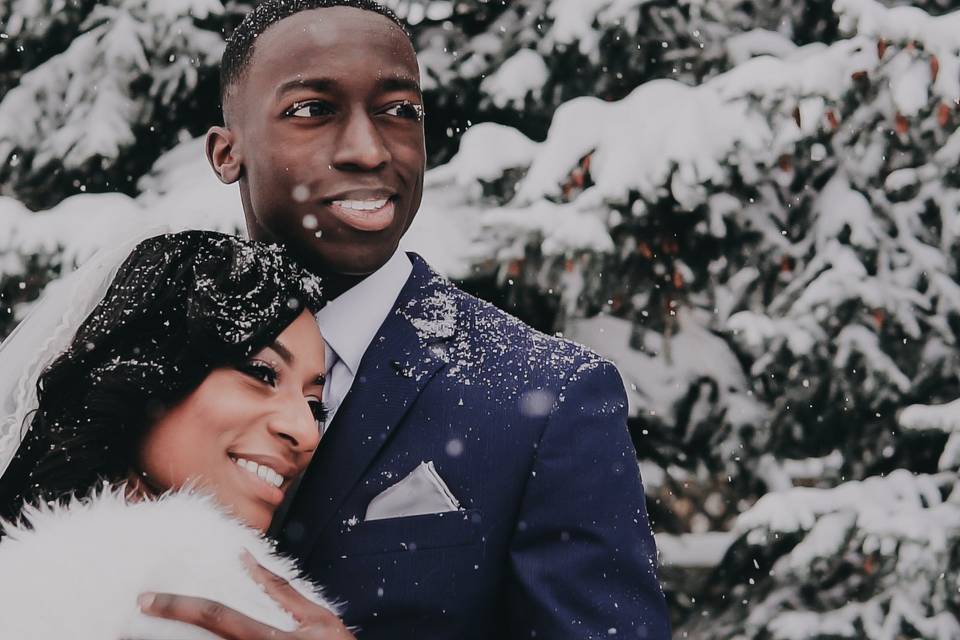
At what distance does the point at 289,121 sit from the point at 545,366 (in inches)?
29.5

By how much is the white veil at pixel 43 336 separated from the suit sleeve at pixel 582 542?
97 centimetres

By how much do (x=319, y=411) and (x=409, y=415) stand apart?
199 mm

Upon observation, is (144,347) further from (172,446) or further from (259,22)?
(259,22)

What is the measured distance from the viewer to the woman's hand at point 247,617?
1690 mm

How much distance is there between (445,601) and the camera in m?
2.31

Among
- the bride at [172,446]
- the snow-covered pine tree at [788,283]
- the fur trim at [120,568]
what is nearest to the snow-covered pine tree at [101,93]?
the snow-covered pine tree at [788,283]

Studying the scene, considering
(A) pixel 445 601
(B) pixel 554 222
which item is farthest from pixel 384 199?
(B) pixel 554 222

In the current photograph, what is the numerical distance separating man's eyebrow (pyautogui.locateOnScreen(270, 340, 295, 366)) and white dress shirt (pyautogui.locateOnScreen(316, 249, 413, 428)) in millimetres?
296

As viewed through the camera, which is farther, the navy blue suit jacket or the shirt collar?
the shirt collar

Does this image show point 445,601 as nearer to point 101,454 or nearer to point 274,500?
point 274,500

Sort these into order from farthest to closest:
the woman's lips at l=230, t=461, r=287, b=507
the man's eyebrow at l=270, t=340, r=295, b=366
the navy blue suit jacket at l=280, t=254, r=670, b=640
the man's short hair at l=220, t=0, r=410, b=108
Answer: the man's short hair at l=220, t=0, r=410, b=108 < the navy blue suit jacket at l=280, t=254, r=670, b=640 < the man's eyebrow at l=270, t=340, r=295, b=366 < the woman's lips at l=230, t=461, r=287, b=507

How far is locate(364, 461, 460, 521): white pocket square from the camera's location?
2334 millimetres

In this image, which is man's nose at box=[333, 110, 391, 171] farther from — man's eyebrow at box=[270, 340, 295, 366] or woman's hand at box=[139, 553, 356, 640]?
woman's hand at box=[139, 553, 356, 640]

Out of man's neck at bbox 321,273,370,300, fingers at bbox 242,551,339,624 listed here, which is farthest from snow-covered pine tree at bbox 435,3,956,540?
fingers at bbox 242,551,339,624
